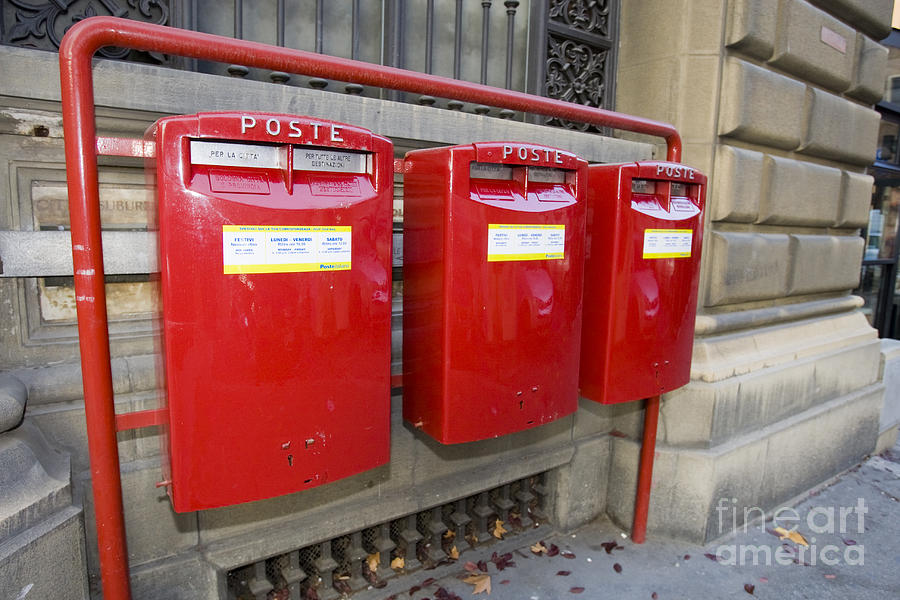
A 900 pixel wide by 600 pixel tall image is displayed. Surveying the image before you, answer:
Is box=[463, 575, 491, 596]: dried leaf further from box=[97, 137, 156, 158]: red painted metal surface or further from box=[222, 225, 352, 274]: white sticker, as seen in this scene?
box=[97, 137, 156, 158]: red painted metal surface

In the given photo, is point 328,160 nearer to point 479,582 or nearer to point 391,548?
point 391,548

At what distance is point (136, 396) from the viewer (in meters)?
1.93

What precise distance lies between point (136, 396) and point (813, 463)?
3.93 meters

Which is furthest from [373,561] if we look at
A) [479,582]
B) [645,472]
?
[645,472]

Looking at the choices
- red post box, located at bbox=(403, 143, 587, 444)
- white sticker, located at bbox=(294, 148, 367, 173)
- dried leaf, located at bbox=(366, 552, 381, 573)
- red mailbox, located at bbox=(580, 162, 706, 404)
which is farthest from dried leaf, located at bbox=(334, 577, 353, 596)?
white sticker, located at bbox=(294, 148, 367, 173)

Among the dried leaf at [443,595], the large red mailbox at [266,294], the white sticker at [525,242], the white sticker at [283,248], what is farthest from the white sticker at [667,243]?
the dried leaf at [443,595]

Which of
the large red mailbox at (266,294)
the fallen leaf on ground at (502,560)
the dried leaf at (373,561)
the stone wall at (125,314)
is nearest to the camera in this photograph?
the large red mailbox at (266,294)

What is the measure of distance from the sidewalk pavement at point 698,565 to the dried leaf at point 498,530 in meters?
0.05

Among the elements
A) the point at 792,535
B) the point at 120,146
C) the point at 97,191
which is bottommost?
the point at 792,535

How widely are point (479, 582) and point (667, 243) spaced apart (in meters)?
1.70

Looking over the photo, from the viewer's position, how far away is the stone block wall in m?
3.13

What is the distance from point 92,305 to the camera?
149cm

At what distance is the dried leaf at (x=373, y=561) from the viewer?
2.59 m

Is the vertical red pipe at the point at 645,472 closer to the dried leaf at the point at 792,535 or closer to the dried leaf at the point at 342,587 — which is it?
the dried leaf at the point at 792,535
